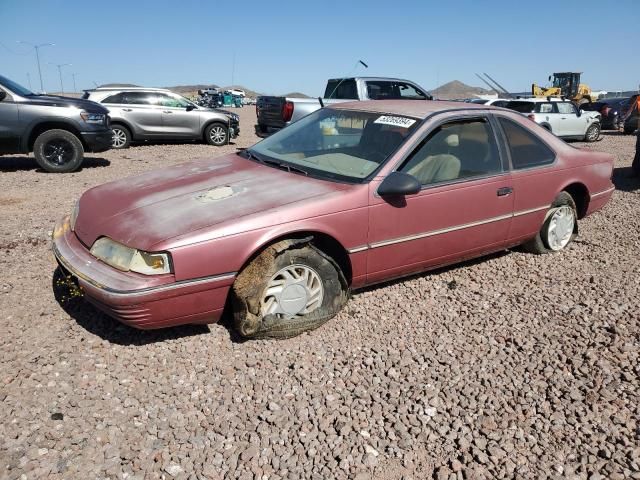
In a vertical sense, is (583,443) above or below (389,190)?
below

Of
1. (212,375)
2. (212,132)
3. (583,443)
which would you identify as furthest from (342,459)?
(212,132)

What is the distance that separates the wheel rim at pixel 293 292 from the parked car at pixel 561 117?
1245cm

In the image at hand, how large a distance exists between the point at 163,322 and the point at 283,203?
1.01 m

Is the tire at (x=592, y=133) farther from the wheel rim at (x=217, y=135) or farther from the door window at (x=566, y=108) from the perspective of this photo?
the wheel rim at (x=217, y=135)

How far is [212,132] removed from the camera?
13680 mm

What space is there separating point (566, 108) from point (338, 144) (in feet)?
45.4

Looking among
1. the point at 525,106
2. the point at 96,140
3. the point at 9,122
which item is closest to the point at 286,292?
the point at 96,140

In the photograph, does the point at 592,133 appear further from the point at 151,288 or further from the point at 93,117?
the point at 151,288

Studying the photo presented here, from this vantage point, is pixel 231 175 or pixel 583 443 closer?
pixel 583 443

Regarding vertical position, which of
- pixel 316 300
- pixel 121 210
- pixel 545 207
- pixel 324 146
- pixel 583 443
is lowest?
pixel 583 443

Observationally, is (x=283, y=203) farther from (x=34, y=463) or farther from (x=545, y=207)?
(x=545, y=207)

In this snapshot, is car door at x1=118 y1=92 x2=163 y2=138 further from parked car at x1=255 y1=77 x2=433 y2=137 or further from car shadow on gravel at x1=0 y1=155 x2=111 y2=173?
parked car at x1=255 y1=77 x2=433 y2=137

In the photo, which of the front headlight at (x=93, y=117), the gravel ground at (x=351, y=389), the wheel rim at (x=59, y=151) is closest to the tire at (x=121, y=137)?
the front headlight at (x=93, y=117)

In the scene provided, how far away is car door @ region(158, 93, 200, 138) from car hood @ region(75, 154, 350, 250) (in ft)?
31.3
